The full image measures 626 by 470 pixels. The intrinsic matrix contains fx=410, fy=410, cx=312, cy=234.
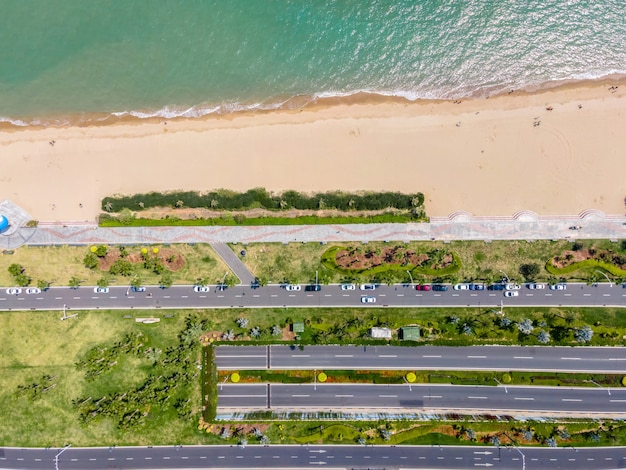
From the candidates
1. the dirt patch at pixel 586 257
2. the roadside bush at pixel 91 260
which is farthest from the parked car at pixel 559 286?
the roadside bush at pixel 91 260

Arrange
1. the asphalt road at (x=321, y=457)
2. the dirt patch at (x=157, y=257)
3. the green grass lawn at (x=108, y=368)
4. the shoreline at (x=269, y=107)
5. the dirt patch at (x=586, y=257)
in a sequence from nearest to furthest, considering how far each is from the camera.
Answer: the asphalt road at (x=321, y=457) → the dirt patch at (x=586, y=257) → the green grass lawn at (x=108, y=368) → the dirt patch at (x=157, y=257) → the shoreline at (x=269, y=107)

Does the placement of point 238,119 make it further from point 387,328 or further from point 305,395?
Answer: point 305,395

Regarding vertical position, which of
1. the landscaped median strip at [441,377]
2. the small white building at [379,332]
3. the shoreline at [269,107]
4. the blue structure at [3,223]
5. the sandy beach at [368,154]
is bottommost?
the landscaped median strip at [441,377]

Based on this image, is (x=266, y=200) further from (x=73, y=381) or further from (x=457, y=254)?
(x=73, y=381)

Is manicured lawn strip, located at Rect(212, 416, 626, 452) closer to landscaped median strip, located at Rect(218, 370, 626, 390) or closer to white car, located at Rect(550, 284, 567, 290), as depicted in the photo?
landscaped median strip, located at Rect(218, 370, 626, 390)

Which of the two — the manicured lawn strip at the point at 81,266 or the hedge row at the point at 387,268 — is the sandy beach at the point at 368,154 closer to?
the manicured lawn strip at the point at 81,266
